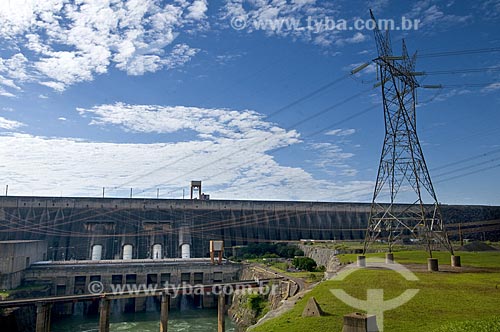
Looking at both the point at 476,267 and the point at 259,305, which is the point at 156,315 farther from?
the point at 476,267

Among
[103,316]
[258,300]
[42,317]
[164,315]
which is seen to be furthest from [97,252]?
[258,300]

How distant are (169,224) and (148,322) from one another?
34160mm

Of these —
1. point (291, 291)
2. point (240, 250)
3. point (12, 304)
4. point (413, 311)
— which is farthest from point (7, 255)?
point (413, 311)

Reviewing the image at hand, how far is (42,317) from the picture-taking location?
2989 cm

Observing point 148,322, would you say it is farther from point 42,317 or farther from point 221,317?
point 42,317

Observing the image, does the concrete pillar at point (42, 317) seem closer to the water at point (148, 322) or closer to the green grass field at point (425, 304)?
the water at point (148, 322)

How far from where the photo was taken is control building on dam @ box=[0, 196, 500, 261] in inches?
2667

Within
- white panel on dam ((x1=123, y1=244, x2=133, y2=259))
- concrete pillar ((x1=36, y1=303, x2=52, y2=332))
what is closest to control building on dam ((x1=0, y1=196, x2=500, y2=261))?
white panel on dam ((x1=123, y1=244, x2=133, y2=259))

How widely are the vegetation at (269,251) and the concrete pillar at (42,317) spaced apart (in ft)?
123

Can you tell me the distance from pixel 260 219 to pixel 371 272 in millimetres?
56882

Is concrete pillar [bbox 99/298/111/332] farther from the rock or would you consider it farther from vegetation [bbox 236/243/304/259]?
vegetation [bbox 236/243/304/259]

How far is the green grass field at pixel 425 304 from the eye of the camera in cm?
1559

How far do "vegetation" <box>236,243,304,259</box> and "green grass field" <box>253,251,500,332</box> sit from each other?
1468 inches

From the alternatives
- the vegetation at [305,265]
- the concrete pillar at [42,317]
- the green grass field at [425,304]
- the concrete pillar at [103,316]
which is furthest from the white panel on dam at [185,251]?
the green grass field at [425,304]
